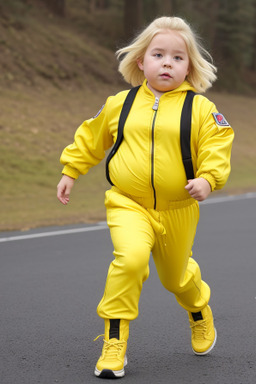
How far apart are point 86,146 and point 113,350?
4.06 feet

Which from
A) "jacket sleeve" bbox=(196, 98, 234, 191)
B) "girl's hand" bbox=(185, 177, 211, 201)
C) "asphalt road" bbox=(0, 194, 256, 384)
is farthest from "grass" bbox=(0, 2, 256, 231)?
"girl's hand" bbox=(185, 177, 211, 201)

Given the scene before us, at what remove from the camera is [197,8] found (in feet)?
166

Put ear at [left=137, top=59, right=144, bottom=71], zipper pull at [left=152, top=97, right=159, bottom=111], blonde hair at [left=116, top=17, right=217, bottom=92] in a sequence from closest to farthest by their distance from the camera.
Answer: zipper pull at [left=152, top=97, right=159, bottom=111] → blonde hair at [left=116, top=17, right=217, bottom=92] → ear at [left=137, top=59, right=144, bottom=71]

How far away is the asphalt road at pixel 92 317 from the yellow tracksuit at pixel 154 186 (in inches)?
18.6

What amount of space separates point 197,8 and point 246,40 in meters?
4.06

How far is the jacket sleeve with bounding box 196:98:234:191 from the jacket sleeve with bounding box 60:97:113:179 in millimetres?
618

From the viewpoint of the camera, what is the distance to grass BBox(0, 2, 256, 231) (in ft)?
48.1

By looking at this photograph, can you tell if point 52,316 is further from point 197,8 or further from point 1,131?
point 197,8

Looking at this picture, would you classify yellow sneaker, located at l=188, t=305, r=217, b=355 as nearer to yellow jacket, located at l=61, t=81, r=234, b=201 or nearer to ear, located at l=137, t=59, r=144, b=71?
yellow jacket, located at l=61, t=81, r=234, b=201

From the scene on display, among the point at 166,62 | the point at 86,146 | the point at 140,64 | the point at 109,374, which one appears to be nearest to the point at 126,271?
the point at 109,374

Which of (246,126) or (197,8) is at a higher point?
(197,8)

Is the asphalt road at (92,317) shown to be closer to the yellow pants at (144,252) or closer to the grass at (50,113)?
the yellow pants at (144,252)

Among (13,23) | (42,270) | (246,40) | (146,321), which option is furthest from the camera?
(246,40)

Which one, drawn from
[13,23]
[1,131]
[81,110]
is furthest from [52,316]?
[13,23]
